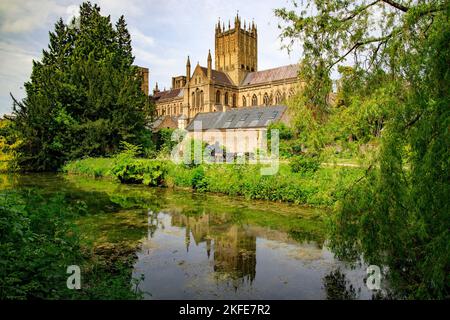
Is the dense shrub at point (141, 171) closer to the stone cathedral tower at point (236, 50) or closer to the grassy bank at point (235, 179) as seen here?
the grassy bank at point (235, 179)

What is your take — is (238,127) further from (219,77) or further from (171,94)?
(171,94)

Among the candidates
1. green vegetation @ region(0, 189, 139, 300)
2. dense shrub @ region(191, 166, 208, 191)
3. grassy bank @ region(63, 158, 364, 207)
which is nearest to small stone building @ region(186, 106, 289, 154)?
grassy bank @ region(63, 158, 364, 207)

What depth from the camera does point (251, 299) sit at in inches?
216

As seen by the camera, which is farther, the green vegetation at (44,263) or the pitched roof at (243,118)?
the pitched roof at (243,118)

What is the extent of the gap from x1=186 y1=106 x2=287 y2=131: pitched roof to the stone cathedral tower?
95.8 ft

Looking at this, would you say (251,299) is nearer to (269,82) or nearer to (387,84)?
(387,84)

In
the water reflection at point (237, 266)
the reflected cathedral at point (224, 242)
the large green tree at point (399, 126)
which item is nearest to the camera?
the large green tree at point (399, 126)

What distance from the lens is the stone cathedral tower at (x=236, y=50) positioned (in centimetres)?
6944

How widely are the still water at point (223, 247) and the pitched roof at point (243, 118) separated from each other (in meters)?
19.5

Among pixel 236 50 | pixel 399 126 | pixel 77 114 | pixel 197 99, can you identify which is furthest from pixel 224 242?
pixel 236 50

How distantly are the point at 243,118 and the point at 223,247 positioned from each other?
28.7 metres

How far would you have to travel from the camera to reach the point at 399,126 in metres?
4.55

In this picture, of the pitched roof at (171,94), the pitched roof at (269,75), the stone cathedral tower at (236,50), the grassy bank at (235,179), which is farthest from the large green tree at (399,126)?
the pitched roof at (171,94)
